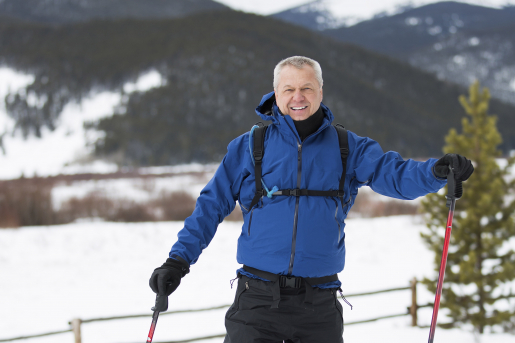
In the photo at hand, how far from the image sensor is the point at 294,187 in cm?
208

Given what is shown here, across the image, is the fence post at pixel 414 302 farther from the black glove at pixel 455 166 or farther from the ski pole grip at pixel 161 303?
the ski pole grip at pixel 161 303

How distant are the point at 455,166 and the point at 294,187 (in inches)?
26.6

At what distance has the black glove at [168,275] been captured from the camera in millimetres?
2049

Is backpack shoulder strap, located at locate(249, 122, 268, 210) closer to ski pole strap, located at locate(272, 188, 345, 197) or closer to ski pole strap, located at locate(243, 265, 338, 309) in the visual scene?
ski pole strap, located at locate(272, 188, 345, 197)

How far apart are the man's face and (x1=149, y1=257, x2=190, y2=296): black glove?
33.0 inches

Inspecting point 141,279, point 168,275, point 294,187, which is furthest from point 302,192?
point 141,279

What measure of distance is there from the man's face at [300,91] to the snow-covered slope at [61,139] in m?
52.3

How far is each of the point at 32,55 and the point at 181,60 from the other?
29583mm

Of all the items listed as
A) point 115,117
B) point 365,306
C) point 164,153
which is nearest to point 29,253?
point 365,306

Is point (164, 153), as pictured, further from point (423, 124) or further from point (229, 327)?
point (229, 327)

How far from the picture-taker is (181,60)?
8762 cm

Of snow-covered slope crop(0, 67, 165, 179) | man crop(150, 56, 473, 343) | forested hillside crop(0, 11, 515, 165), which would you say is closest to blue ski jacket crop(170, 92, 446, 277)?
man crop(150, 56, 473, 343)

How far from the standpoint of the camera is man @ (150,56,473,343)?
2.03 meters

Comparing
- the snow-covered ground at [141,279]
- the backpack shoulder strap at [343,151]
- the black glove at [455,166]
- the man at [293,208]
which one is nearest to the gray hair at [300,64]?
the man at [293,208]
